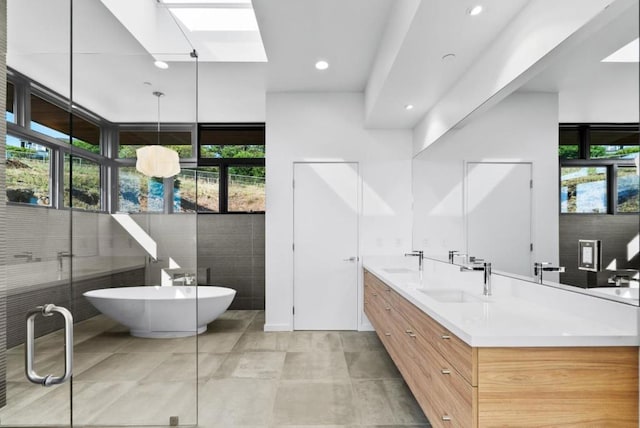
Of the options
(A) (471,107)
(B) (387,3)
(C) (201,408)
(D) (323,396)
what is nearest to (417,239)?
(A) (471,107)

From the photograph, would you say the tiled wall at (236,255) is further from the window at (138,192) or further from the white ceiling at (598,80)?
the white ceiling at (598,80)

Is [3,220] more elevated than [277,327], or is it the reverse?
[3,220]

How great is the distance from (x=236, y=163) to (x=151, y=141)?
3768 mm

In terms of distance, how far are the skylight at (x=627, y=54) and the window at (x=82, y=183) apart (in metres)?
2.07

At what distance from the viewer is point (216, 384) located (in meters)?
2.88

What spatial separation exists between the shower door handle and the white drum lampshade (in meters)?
0.77

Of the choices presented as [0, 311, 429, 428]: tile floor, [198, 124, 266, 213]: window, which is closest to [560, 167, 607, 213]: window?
[0, 311, 429, 428]: tile floor

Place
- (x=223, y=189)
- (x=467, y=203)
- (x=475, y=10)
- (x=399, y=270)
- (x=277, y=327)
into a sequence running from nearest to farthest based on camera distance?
(x=475, y=10)
(x=467, y=203)
(x=399, y=270)
(x=277, y=327)
(x=223, y=189)

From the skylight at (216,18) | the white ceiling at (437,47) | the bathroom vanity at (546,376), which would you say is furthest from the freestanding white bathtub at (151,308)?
the skylight at (216,18)

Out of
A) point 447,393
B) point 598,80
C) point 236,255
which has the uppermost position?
point 598,80

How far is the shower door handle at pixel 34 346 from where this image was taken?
1411 millimetres

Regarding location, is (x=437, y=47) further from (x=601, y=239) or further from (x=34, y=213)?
(x=34, y=213)

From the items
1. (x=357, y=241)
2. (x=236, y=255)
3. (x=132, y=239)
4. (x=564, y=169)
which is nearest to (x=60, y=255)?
(x=132, y=239)

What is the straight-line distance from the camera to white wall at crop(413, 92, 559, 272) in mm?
1902
